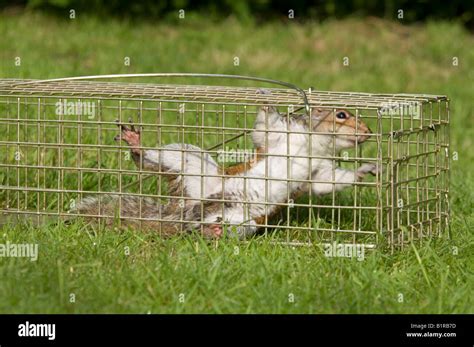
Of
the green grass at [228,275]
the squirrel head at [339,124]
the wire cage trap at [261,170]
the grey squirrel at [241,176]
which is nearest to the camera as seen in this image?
the green grass at [228,275]

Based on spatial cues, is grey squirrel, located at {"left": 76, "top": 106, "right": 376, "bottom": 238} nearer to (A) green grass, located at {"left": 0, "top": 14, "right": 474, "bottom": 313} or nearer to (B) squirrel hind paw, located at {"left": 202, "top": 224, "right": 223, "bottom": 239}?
(B) squirrel hind paw, located at {"left": 202, "top": 224, "right": 223, "bottom": 239}

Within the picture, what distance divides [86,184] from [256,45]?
22.4 feet

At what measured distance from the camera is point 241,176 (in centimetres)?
548

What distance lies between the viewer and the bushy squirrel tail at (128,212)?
18.4 feet

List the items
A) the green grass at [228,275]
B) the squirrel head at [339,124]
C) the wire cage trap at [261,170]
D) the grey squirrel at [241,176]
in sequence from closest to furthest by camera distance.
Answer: the green grass at [228,275], the wire cage trap at [261,170], the grey squirrel at [241,176], the squirrel head at [339,124]

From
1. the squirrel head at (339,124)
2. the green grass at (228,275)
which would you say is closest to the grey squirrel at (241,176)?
the squirrel head at (339,124)

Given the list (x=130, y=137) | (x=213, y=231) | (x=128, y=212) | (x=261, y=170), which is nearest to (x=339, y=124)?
(x=261, y=170)

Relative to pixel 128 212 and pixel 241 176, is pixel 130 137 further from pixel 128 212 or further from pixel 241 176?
pixel 241 176

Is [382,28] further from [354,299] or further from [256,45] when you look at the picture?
[354,299]

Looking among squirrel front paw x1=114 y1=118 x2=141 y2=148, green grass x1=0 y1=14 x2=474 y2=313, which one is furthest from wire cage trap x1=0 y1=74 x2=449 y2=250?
green grass x1=0 y1=14 x2=474 y2=313

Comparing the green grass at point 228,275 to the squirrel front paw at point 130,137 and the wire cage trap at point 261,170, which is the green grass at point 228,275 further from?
the squirrel front paw at point 130,137

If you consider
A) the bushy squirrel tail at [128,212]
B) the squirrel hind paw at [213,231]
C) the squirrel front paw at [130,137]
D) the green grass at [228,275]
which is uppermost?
the squirrel front paw at [130,137]

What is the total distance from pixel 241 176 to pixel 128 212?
72 cm

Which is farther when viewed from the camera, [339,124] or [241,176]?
[339,124]
